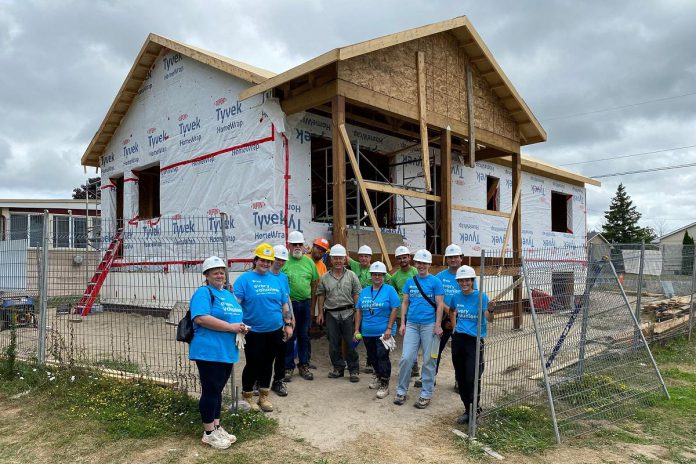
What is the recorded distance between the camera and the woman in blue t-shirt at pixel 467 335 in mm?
5188

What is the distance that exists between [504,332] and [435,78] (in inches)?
248

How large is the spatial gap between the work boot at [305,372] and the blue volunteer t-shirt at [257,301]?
157 cm

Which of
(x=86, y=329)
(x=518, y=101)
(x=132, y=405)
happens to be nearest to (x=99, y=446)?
(x=132, y=405)

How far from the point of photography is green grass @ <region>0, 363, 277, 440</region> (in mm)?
4770

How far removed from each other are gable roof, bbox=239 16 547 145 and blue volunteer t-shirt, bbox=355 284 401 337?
3.54 metres

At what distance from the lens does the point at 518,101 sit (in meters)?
→ 11.5

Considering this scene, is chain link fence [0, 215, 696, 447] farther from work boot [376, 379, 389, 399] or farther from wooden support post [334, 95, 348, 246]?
wooden support post [334, 95, 348, 246]

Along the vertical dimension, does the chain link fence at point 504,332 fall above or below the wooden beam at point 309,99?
below

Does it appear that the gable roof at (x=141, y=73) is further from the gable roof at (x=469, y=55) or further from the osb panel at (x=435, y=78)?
the osb panel at (x=435, y=78)

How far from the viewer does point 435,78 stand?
33.2ft

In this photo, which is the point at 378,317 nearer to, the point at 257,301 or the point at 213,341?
the point at 257,301

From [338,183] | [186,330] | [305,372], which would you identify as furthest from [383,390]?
[338,183]

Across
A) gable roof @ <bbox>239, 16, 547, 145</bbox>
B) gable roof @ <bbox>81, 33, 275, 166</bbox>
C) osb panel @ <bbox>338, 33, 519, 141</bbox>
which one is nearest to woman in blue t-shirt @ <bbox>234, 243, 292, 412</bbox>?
gable roof @ <bbox>239, 16, 547, 145</bbox>

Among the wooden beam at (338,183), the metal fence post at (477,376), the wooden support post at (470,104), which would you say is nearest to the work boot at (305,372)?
the wooden beam at (338,183)
